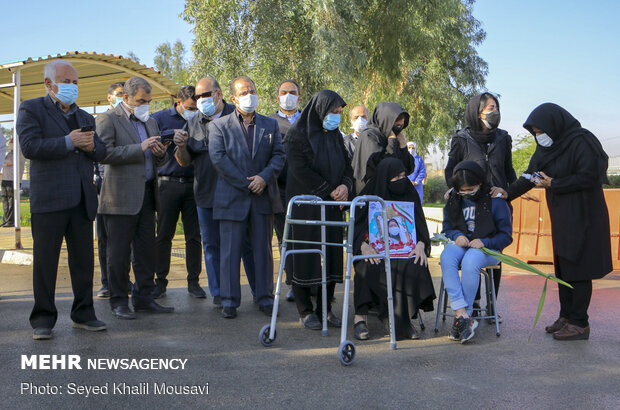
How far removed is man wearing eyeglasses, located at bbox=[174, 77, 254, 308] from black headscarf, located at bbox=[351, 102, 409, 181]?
1.68 metres

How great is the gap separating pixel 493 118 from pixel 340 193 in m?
1.69

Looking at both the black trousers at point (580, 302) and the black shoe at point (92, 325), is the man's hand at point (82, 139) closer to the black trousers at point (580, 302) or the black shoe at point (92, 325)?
the black shoe at point (92, 325)

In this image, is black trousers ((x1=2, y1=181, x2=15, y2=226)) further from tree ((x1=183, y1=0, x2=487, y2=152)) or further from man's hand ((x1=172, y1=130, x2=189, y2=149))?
man's hand ((x1=172, y1=130, x2=189, y2=149))

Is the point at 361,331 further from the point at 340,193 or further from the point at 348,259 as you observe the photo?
the point at 340,193

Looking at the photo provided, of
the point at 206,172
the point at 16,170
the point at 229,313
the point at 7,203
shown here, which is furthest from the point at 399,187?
the point at 7,203

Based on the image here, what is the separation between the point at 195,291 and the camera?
287 inches

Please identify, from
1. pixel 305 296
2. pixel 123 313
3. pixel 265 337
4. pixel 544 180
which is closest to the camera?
pixel 265 337

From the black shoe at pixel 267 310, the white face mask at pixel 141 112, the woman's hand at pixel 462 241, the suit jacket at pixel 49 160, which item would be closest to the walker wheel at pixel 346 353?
the woman's hand at pixel 462 241

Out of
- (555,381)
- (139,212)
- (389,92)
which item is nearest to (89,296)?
(139,212)

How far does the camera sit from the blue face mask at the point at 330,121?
5.79m

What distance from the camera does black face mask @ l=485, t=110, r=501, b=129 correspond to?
6203mm

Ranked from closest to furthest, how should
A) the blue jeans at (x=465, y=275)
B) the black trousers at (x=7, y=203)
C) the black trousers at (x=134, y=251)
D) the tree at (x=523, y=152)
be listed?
the blue jeans at (x=465, y=275), the black trousers at (x=134, y=251), the black trousers at (x=7, y=203), the tree at (x=523, y=152)

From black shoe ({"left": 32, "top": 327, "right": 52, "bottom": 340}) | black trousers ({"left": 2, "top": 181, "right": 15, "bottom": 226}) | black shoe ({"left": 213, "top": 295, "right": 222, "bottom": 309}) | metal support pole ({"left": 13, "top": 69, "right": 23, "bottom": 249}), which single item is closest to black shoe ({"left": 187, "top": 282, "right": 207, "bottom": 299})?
black shoe ({"left": 213, "top": 295, "right": 222, "bottom": 309})

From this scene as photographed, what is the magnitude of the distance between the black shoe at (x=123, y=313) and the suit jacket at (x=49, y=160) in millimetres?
1094
